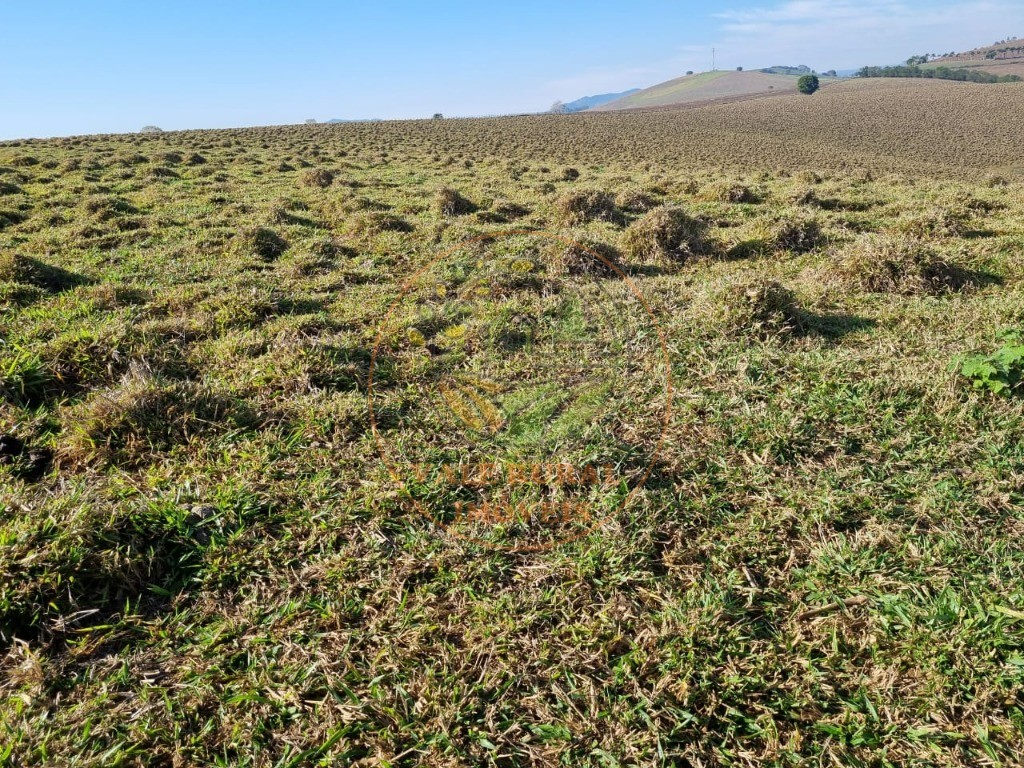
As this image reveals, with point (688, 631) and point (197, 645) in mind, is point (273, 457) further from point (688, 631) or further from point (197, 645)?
point (688, 631)

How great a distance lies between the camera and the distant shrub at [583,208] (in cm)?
978

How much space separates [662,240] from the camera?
7344mm

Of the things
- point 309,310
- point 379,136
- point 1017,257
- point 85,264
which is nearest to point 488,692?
point 309,310

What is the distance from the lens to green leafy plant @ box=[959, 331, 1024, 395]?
3.59 meters

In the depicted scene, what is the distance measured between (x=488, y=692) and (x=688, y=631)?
0.88 meters

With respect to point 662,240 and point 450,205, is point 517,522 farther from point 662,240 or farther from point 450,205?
point 450,205

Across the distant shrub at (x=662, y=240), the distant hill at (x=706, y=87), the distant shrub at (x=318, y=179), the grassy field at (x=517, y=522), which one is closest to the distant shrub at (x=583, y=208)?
the distant shrub at (x=662, y=240)

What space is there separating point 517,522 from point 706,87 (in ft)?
587

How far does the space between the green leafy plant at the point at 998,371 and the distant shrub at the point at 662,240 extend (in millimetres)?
3916

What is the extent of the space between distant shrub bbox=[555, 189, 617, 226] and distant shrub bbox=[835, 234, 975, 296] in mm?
4792

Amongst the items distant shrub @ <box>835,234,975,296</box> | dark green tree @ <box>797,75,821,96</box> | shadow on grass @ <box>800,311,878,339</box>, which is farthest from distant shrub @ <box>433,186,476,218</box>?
dark green tree @ <box>797,75,821,96</box>

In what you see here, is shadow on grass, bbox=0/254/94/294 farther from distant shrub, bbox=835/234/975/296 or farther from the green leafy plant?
distant shrub, bbox=835/234/975/296

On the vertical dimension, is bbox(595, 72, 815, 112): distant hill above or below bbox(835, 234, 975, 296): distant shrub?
above

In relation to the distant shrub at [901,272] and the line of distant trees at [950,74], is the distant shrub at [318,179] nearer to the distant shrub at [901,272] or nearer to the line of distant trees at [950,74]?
the distant shrub at [901,272]
